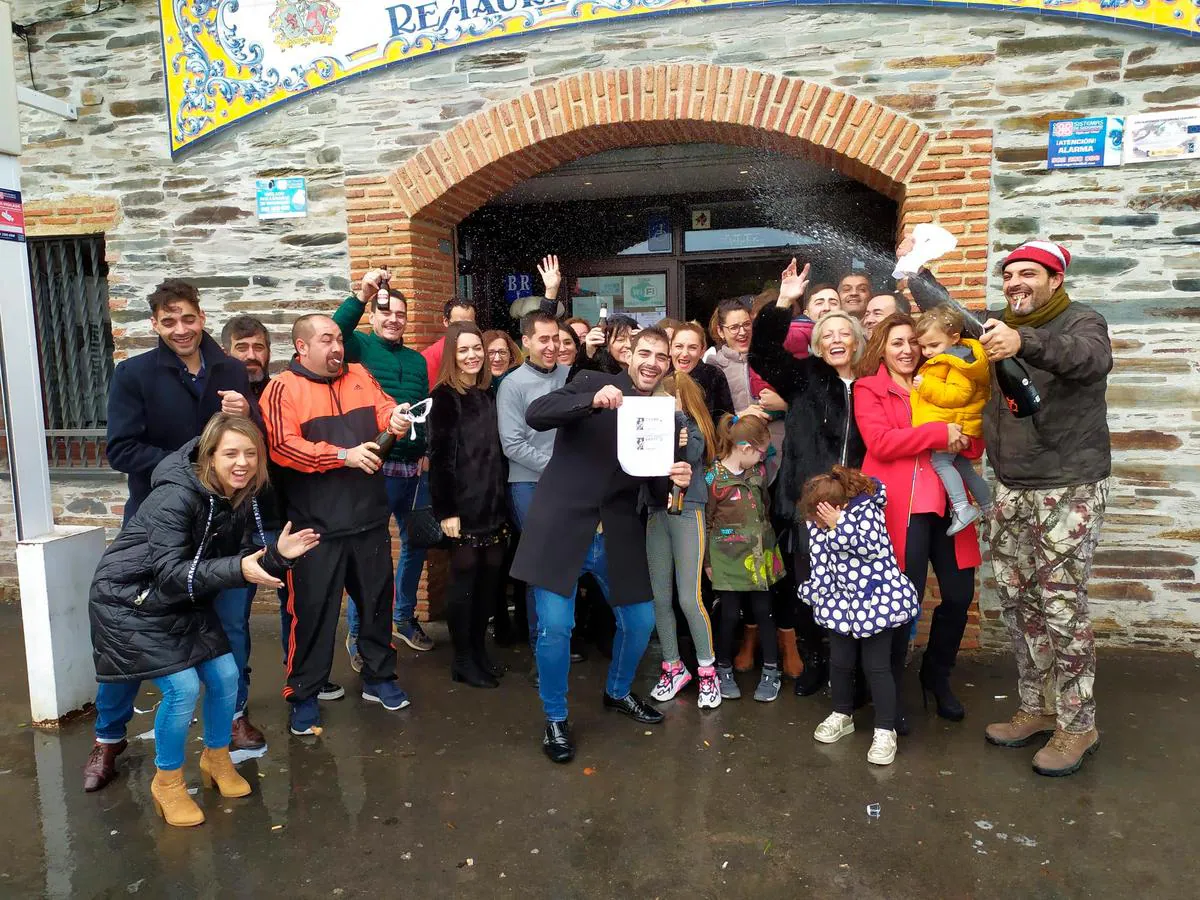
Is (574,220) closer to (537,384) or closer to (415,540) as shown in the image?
(537,384)

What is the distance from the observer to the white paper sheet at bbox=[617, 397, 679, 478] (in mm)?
3379

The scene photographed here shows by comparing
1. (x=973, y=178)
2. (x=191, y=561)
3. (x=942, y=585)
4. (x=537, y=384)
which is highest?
(x=973, y=178)

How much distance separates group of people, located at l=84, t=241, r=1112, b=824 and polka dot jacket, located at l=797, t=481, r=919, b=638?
0.4 inches

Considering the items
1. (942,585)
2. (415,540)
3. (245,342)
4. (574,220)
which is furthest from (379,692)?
(574,220)

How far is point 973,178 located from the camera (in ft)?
15.9

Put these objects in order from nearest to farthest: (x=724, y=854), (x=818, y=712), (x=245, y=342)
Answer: (x=724, y=854) < (x=818, y=712) < (x=245, y=342)

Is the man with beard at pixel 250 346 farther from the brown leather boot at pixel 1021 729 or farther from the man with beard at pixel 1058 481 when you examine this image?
the brown leather boot at pixel 1021 729

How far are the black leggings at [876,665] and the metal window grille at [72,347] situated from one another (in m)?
5.45

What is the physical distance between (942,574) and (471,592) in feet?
7.70

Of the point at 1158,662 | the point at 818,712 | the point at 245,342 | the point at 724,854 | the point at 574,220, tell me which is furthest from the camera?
the point at 574,220

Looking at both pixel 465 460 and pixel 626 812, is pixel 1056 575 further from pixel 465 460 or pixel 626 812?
pixel 465 460

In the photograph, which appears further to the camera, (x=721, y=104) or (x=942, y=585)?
(x=721, y=104)

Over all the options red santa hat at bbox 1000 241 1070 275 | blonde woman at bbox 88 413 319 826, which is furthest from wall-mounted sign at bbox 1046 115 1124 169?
blonde woman at bbox 88 413 319 826

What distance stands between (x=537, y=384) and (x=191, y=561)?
1.98 metres
